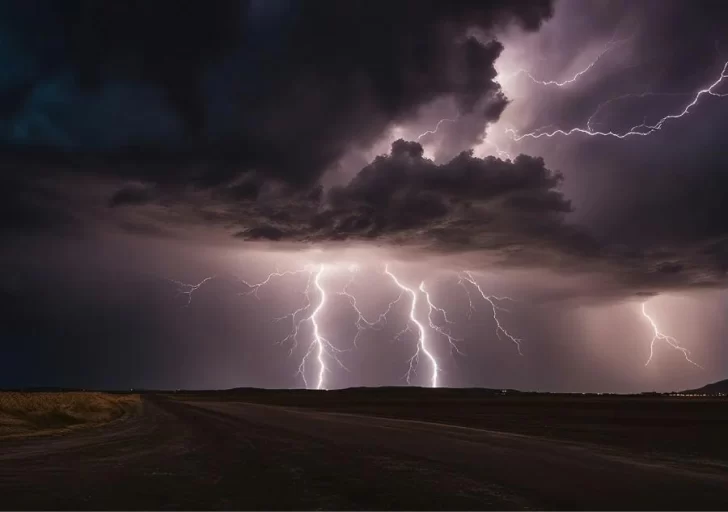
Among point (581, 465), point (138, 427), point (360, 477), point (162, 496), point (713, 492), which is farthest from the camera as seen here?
point (138, 427)

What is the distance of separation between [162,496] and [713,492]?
988 centimetres

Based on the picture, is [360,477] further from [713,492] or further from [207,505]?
[713,492]

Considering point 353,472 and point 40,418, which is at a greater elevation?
point 40,418

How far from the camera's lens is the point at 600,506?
30.3ft

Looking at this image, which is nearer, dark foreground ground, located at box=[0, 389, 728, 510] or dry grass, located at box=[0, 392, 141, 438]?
dark foreground ground, located at box=[0, 389, 728, 510]

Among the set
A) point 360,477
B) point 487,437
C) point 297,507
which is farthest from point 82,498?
point 487,437

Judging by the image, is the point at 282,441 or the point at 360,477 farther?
the point at 282,441

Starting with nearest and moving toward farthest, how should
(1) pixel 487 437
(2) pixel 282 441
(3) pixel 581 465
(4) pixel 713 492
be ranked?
(4) pixel 713 492, (3) pixel 581 465, (2) pixel 282 441, (1) pixel 487 437

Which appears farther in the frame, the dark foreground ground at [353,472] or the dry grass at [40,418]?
the dry grass at [40,418]

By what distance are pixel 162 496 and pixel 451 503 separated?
4693 millimetres

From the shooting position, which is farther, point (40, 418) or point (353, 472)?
point (40, 418)

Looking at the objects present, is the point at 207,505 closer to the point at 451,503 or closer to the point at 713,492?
the point at 451,503

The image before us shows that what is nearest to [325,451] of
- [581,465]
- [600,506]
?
[581,465]

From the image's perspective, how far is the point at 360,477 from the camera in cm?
1195
